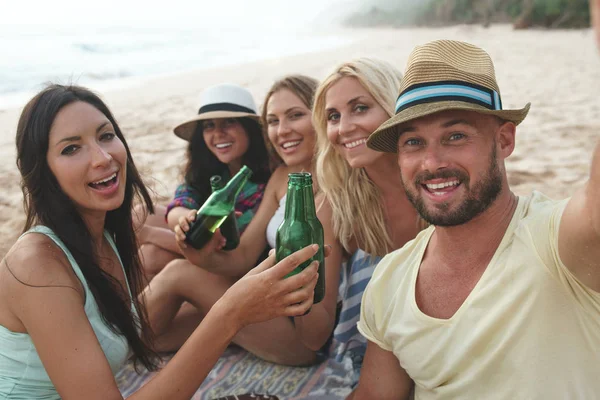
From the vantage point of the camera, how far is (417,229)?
3010 mm

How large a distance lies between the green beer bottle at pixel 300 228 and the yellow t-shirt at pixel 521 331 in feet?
1.44

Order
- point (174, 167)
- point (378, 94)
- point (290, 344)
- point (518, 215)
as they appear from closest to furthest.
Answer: point (518, 215) < point (378, 94) < point (290, 344) < point (174, 167)

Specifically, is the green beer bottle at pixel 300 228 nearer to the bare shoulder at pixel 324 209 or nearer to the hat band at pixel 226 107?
the bare shoulder at pixel 324 209

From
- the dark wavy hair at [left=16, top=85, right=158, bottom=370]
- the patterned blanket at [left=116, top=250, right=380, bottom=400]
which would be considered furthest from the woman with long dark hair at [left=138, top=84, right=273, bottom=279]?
the dark wavy hair at [left=16, top=85, right=158, bottom=370]

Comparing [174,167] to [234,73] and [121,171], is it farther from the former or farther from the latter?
[234,73]

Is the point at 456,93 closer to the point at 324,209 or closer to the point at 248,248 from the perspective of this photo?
the point at 324,209

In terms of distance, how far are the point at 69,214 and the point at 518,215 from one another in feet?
6.13

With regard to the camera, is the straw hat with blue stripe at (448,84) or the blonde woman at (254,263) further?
the blonde woman at (254,263)

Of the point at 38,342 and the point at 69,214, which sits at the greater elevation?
the point at 69,214

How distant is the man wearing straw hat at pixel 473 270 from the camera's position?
1.59 meters

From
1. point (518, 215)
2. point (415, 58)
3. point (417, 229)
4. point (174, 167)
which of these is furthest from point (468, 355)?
point (174, 167)

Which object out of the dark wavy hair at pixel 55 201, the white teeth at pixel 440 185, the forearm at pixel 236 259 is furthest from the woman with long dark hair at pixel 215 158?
the white teeth at pixel 440 185

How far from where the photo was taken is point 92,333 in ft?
6.59

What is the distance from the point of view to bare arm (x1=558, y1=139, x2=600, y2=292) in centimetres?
136
